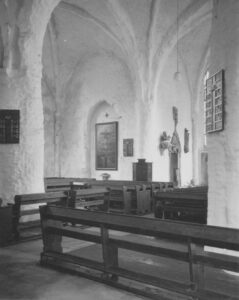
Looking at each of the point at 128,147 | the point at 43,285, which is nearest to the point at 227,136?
the point at 43,285

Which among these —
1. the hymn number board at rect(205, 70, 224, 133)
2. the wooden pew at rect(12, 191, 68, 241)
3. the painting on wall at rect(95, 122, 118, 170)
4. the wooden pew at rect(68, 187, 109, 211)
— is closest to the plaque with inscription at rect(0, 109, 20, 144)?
the wooden pew at rect(12, 191, 68, 241)

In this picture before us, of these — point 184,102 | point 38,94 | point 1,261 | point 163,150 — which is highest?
point 184,102

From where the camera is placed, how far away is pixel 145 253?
4137 millimetres

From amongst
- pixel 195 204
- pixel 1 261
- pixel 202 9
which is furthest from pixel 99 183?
pixel 202 9

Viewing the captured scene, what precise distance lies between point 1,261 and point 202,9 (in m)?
11.9

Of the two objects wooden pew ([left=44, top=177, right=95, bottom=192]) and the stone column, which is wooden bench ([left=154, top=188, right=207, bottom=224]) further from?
wooden pew ([left=44, top=177, right=95, bottom=192])

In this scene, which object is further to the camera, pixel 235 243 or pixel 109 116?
pixel 109 116

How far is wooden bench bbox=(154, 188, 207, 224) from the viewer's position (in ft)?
22.1

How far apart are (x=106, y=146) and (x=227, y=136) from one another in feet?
40.8

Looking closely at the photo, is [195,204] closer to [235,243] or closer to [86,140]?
[235,243]

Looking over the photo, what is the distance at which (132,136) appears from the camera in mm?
15664

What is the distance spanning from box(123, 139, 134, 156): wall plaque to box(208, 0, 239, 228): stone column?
1066 cm

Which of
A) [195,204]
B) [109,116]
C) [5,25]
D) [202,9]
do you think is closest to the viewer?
[195,204]

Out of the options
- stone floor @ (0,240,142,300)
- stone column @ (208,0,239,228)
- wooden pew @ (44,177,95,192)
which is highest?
stone column @ (208,0,239,228)
